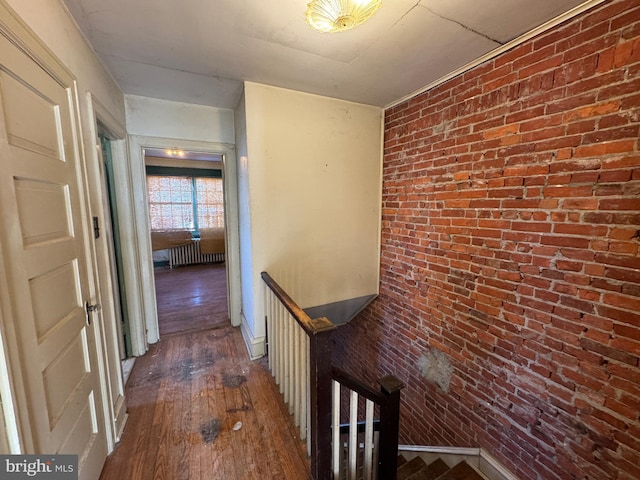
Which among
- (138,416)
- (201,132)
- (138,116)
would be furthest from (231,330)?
(138,116)

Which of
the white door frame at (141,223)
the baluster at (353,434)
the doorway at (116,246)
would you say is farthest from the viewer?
the white door frame at (141,223)

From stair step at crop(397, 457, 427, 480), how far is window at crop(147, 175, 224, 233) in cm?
589

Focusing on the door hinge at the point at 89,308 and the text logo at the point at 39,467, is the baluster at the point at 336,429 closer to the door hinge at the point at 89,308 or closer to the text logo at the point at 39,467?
the text logo at the point at 39,467

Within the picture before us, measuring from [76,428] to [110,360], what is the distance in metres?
0.56

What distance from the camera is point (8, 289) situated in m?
0.84

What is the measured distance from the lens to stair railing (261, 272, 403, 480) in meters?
1.27

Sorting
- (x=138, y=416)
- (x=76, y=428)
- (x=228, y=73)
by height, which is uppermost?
(x=228, y=73)

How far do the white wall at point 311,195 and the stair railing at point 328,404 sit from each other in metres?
0.90

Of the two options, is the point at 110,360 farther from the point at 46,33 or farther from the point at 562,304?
the point at 562,304

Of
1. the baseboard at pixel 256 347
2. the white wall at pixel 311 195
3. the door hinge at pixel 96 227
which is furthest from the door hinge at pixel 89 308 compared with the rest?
the baseboard at pixel 256 347

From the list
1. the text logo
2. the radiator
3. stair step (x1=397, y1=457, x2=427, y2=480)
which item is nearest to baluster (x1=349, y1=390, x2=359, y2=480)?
stair step (x1=397, y1=457, x2=427, y2=480)

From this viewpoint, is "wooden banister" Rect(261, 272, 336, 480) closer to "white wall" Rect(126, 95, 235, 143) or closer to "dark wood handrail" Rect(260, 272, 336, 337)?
"dark wood handrail" Rect(260, 272, 336, 337)

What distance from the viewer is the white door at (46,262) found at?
2.85 feet

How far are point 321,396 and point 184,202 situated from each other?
6.57 metres
